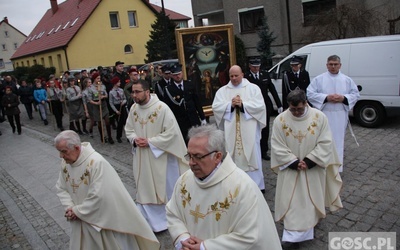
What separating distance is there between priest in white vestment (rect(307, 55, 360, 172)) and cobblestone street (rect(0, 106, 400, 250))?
802 mm

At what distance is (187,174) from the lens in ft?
9.53

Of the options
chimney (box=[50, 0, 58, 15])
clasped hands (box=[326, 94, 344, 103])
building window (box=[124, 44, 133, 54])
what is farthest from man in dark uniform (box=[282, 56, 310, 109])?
chimney (box=[50, 0, 58, 15])

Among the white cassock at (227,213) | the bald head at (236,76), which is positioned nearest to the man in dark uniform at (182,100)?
the bald head at (236,76)

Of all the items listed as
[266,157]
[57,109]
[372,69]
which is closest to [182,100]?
[266,157]

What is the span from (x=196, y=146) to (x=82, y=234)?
1.77 metres

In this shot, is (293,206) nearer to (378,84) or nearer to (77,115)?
(378,84)

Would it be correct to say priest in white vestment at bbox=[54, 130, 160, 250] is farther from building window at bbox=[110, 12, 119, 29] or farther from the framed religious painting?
building window at bbox=[110, 12, 119, 29]

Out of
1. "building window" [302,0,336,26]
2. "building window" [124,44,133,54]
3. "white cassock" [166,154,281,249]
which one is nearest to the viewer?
"white cassock" [166,154,281,249]

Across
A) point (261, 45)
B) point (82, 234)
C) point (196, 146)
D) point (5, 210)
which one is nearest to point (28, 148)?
point (5, 210)

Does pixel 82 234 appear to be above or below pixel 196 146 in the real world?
below

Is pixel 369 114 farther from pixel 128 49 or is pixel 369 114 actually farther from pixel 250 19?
pixel 128 49

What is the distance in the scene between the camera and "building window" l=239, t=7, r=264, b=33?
2214 cm

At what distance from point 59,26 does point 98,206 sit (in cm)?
3795

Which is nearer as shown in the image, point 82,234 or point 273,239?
point 273,239
